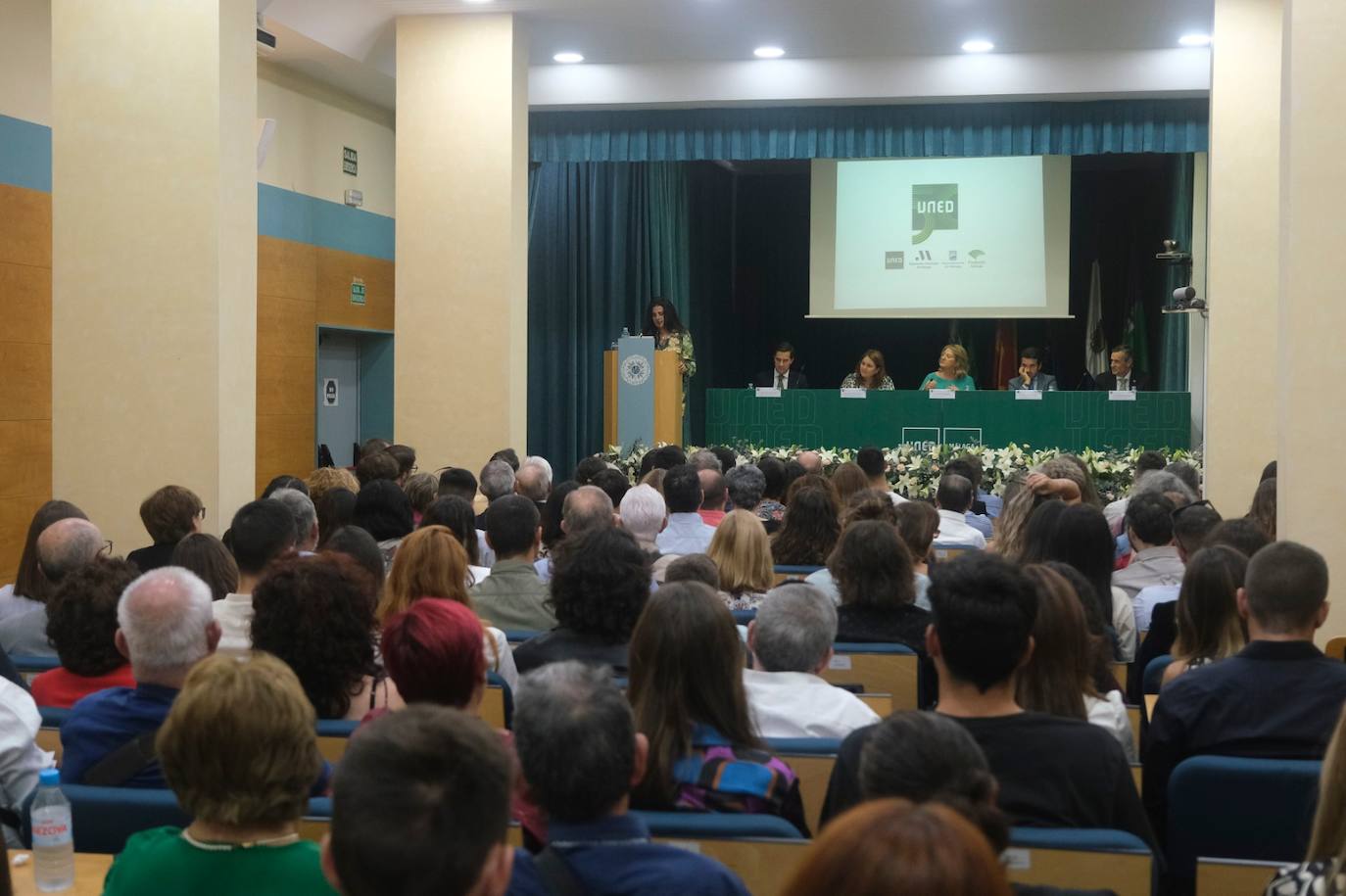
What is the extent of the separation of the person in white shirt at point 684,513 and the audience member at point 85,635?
2992 mm

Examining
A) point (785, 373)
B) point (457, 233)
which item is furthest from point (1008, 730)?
point (785, 373)

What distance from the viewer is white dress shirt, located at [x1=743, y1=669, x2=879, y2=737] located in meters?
3.01

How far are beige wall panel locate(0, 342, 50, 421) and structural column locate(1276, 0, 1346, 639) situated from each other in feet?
22.2

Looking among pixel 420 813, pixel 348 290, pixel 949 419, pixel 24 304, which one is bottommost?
pixel 420 813

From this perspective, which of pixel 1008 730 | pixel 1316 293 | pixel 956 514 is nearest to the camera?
pixel 1008 730

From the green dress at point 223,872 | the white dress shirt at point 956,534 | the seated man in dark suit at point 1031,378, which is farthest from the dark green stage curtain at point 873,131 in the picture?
the green dress at point 223,872

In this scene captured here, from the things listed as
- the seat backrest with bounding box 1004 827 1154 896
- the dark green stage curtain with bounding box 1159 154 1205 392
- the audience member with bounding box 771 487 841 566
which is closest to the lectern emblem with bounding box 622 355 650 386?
the dark green stage curtain with bounding box 1159 154 1205 392

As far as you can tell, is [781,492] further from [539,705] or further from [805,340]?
[805,340]

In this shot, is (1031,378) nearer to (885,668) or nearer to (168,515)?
(168,515)

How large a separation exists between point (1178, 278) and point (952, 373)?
2.91 meters

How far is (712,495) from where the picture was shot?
6.65m

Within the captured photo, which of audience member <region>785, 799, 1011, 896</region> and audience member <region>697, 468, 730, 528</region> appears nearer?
audience member <region>785, 799, 1011, 896</region>

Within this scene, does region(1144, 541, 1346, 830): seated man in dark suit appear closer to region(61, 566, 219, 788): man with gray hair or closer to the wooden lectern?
region(61, 566, 219, 788): man with gray hair

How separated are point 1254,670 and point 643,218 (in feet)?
37.0
